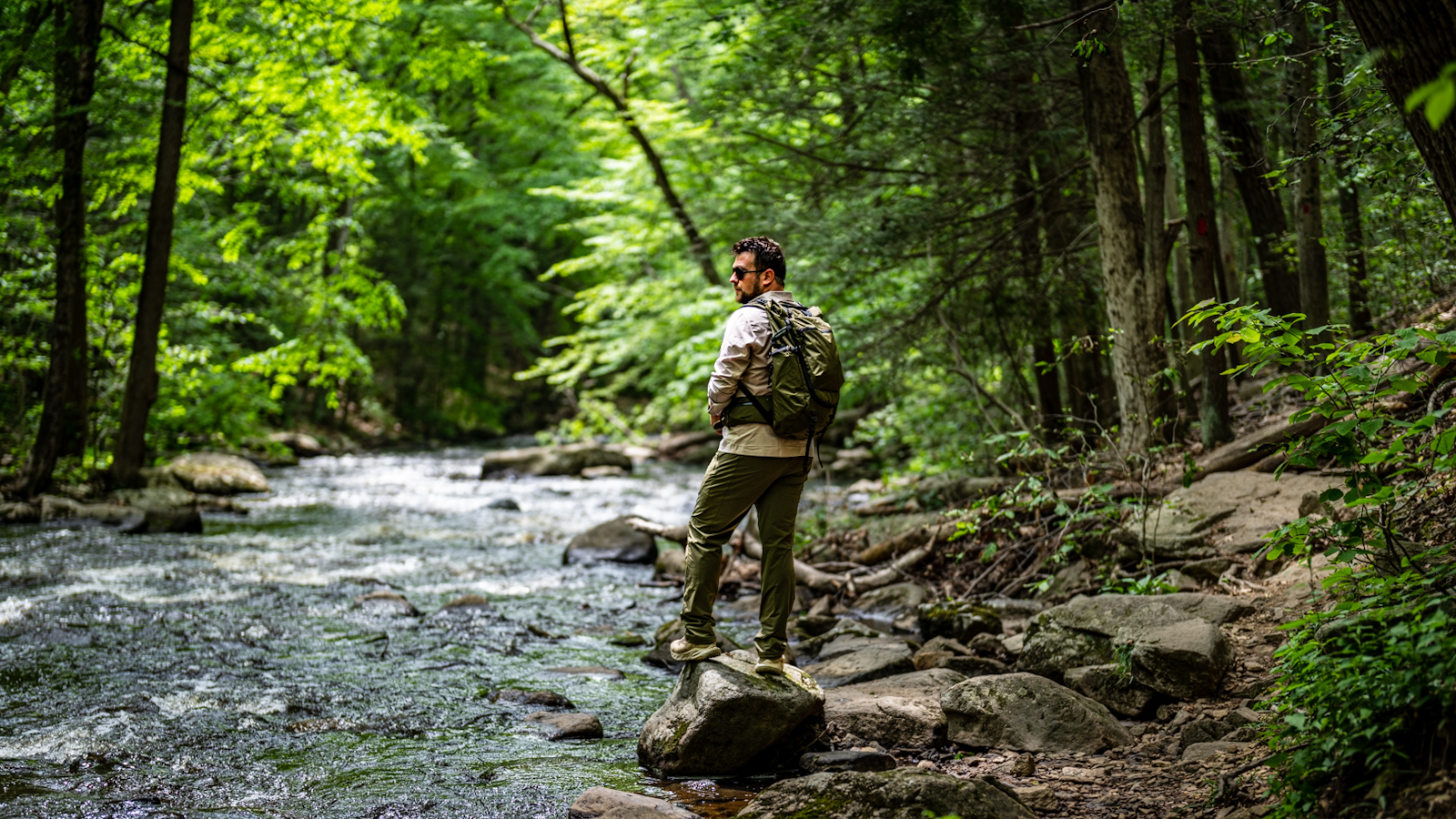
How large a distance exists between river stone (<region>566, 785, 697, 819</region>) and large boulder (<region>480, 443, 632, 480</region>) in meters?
15.8

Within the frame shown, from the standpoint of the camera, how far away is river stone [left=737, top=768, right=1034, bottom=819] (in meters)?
3.53

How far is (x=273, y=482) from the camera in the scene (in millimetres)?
17719

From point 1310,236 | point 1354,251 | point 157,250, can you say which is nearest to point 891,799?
point 1310,236

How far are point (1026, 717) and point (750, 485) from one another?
174 centimetres

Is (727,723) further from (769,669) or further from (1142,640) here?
(1142,640)

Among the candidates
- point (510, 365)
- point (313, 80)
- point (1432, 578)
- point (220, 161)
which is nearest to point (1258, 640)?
point (1432, 578)

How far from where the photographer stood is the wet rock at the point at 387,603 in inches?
325

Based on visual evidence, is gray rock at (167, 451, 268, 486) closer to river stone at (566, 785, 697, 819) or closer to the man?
the man

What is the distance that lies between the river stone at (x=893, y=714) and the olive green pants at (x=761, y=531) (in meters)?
0.55

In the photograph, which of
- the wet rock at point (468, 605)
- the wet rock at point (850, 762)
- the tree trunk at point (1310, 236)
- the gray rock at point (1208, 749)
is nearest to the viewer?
the gray rock at point (1208, 749)

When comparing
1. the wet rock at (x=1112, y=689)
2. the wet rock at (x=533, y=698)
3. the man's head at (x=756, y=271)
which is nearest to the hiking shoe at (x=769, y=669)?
the wet rock at (x=533, y=698)

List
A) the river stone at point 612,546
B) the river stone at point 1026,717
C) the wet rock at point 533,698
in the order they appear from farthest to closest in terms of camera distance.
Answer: the river stone at point 612,546
the wet rock at point 533,698
the river stone at point 1026,717

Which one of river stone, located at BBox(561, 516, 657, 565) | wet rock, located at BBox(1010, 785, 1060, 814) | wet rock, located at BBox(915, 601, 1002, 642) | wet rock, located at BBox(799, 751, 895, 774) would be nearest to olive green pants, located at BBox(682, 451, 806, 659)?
wet rock, located at BBox(799, 751, 895, 774)

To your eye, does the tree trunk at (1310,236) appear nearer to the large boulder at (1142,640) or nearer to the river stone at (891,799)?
the large boulder at (1142,640)
